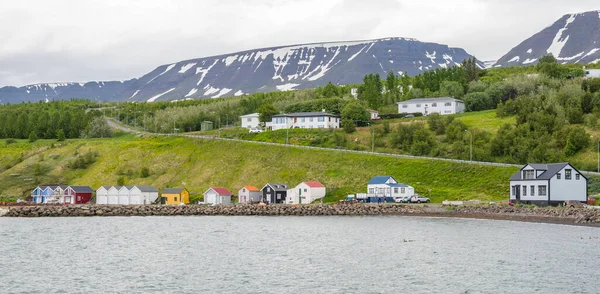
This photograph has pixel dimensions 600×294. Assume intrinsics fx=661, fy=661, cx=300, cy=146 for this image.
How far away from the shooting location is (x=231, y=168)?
99.4m

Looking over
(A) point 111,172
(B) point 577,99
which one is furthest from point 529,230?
(A) point 111,172

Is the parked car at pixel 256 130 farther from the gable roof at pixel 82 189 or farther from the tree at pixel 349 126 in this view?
the gable roof at pixel 82 189

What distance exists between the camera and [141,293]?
2741cm

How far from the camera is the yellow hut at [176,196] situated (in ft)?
288

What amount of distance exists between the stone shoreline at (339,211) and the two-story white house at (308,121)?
4556 cm

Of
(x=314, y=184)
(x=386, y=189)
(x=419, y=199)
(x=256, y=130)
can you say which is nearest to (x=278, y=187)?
(x=314, y=184)

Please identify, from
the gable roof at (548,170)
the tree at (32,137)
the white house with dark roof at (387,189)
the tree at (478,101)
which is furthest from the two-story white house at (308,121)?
the gable roof at (548,170)

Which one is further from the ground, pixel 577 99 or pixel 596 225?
pixel 577 99

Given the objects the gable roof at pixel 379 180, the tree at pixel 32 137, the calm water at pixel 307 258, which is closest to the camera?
the calm water at pixel 307 258

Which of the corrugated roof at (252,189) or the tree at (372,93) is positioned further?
the tree at (372,93)

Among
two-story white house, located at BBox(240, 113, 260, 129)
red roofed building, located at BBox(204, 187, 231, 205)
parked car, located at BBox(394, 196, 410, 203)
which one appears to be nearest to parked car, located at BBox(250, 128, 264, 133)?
two-story white house, located at BBox(240, 113, 260, 129)

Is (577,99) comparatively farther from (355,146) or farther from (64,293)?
(64,293)

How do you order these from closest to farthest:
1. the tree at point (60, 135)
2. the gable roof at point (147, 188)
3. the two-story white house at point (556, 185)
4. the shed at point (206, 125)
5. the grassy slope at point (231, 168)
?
the two-story white house at point (556, 185), the grassy slope at point (231, 168), the gable roof at point (147, 188), the tree at point (60, 135), the shed at point (206, 125)

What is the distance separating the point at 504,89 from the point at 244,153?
56.1 metres
